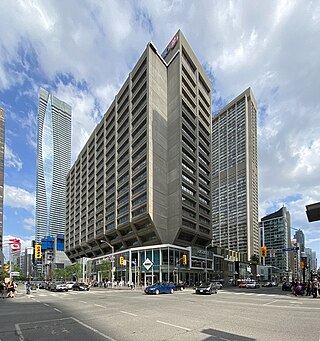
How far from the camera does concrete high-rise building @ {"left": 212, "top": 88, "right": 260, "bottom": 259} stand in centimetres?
16162

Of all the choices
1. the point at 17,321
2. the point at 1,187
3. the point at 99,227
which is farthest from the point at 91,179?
the point at 17,321

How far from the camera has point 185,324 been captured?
12672 mm

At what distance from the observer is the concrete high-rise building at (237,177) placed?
161625mm

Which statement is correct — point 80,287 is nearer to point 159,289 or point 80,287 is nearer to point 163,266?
point 159,289

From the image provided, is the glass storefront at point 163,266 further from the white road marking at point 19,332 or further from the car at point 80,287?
the white road marking at point 19,332

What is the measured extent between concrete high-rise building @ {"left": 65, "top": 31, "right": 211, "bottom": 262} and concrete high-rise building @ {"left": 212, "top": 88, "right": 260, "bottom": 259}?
2483 inches

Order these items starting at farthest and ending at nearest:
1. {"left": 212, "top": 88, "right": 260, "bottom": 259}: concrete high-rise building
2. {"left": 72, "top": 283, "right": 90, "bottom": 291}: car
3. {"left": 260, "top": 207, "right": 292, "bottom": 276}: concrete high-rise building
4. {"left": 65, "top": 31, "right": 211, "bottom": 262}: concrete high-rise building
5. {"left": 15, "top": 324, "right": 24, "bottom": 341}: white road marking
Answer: {"left": 260, "top": 207, "right": 292, "bottom": 276}: concrete high-rise building
{"left": 212, "top": 88, "right": 260, "bottom": 259}: concrete high-rise building
{"left": 65, "top": 31, "right": 211, "bottom": 262}: concrete high-rise building
{"left": 72, "top": 283, "right": 90, "bottom": 291}: car
{"left": 15, "top": 324, "right": 24, "bottom": 341}: white road marking

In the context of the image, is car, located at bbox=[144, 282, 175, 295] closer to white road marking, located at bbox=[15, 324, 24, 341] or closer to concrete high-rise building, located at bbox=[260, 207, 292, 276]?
white road marking, located at bbox=[15, 324, 24, 341]

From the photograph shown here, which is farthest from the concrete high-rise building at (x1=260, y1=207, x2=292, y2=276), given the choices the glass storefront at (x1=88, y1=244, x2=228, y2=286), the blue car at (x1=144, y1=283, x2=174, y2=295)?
the blue car at (x1=144, y1=283, x2=174, y2=295)

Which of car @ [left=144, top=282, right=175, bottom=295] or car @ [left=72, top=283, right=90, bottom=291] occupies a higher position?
car @ [left=144, top=282, right=175, bottom=295]

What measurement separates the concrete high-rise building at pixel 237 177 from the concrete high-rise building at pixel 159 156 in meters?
63.1

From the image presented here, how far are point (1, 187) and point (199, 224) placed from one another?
76.0m

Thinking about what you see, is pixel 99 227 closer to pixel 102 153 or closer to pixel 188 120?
pixel 102 153

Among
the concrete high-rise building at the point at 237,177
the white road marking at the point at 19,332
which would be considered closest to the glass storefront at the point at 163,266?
the white road marking at the point at 19,332
